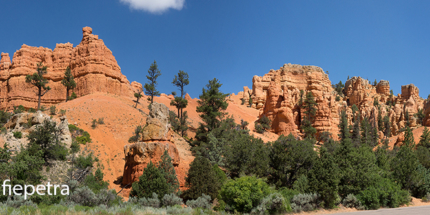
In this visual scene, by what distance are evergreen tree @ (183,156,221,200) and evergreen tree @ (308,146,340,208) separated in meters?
8.27

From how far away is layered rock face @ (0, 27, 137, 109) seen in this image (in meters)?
55.9

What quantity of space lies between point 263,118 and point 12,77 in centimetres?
5347

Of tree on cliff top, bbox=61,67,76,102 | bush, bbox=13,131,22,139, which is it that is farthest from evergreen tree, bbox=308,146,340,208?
tree on cliff top, bbox=61,67,76,102

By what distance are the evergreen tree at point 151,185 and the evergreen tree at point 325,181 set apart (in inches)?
487

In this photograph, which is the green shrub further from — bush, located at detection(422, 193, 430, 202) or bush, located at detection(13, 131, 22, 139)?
bush, located at detection(422, 193, 430, 202)

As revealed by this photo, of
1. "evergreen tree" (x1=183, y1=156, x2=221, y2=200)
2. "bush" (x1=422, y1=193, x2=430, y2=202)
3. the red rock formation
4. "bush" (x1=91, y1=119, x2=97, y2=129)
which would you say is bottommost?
"bush" (x1=422, y1=193, x2=430, y2=202)

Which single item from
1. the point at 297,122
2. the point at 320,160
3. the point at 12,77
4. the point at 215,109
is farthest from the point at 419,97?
the point at 12,77

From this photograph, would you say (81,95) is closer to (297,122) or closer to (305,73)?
(297,122)

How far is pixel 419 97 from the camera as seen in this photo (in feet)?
287

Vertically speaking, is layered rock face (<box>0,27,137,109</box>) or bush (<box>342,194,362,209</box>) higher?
layered rock face (<box>0,27,137,109</box>)

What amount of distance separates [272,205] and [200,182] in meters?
5.86

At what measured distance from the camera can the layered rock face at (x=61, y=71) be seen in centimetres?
5594

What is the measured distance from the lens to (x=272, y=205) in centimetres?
1970

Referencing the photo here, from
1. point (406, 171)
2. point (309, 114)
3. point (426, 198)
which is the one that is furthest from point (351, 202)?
point (309, 114)
